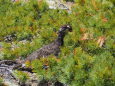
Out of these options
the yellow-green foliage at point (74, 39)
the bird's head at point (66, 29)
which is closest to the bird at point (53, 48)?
the bird's head at point (66, 29)

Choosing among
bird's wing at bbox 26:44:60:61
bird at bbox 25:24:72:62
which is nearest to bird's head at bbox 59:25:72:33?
bird at bbox 25:24:72:62

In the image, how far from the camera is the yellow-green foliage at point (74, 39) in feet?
18.3

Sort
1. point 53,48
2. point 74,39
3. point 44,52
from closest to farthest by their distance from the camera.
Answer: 1. point 74,39
2. point 44,52
3. point 53,48

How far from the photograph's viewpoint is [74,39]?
681cm

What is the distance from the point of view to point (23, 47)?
8.05 metres

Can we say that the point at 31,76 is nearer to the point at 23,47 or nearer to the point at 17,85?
the point at 17,85

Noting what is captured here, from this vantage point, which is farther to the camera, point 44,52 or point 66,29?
point 66,29

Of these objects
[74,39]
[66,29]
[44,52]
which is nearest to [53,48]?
[44,52]

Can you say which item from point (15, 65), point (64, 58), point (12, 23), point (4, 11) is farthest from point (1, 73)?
point (4, 11)

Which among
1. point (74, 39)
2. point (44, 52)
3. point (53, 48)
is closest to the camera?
point (74, 39)

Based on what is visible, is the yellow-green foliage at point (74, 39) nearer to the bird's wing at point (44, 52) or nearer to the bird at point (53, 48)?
the bird at point (53, 48)

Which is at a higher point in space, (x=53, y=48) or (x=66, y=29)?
(x=66, y=29)

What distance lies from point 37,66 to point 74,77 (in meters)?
0.84

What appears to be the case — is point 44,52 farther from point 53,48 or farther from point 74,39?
point 74,39
